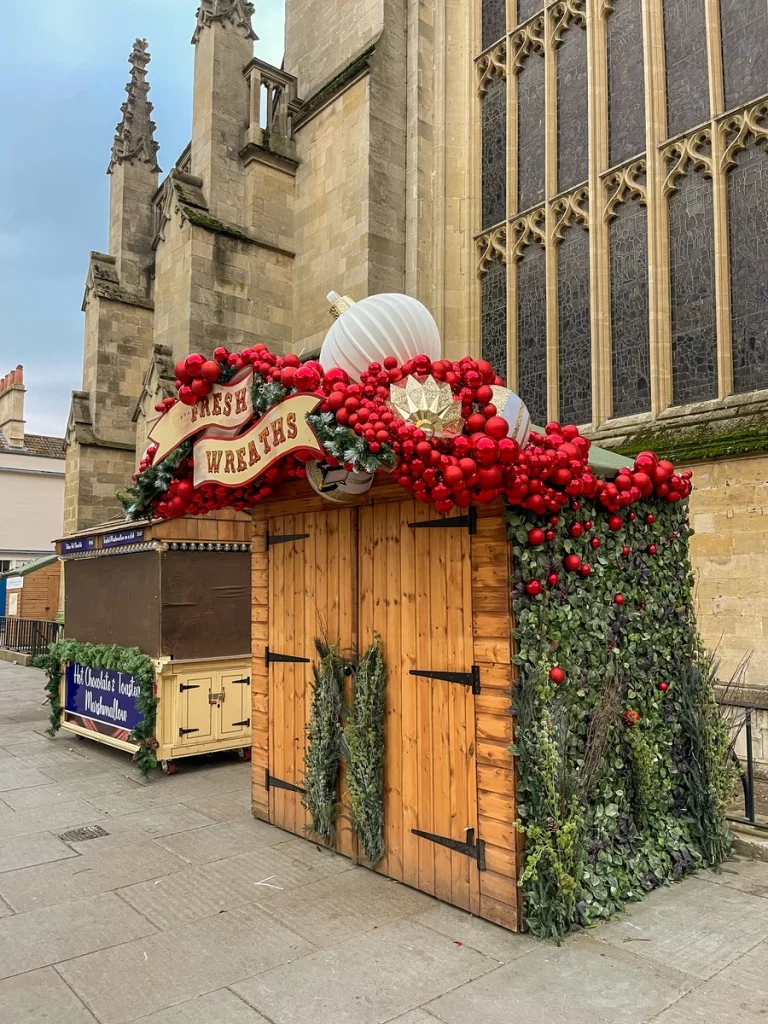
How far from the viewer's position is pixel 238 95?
15.2 metres

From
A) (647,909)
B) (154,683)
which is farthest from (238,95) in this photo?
(647,909)

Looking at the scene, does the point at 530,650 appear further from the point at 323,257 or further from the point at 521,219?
the point at 323,257

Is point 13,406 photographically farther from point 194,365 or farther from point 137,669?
point 194,365

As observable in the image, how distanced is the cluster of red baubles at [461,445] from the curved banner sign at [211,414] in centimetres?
16

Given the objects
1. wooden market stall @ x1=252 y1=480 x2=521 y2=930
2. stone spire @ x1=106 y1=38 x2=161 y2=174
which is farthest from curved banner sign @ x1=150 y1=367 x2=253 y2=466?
stone spire @ x1=106 y1=38 x2=161 y2=174

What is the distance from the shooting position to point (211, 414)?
5.23m

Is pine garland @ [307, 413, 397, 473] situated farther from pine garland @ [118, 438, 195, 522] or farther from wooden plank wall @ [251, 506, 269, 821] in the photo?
wooden plank wall @ [251, 506, 269, 821]

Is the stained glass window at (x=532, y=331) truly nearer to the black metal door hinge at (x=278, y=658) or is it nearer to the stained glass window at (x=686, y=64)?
the stained glass window at (x=686, y=64)

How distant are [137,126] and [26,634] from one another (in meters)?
14.0

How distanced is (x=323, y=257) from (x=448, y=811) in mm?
11778

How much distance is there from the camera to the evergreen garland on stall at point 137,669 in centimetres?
781

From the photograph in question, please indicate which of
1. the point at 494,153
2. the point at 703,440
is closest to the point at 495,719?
the point at 703,440

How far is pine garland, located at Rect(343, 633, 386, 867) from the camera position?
5156 mm

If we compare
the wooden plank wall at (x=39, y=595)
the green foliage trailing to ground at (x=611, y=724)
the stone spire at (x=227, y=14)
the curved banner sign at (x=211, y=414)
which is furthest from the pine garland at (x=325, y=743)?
the wooden plank wall at (x=39, y=595)
